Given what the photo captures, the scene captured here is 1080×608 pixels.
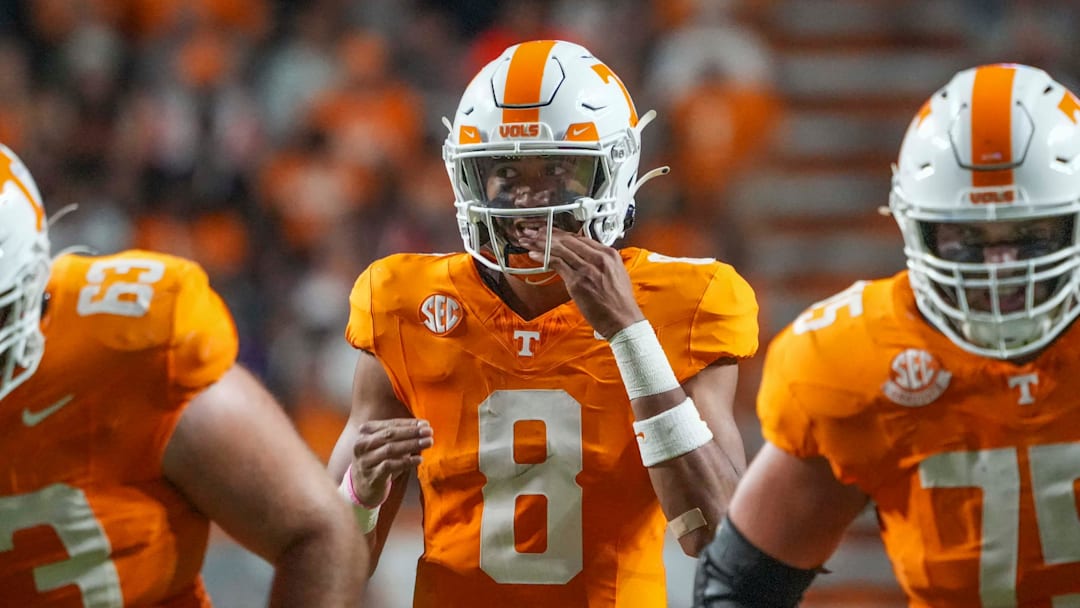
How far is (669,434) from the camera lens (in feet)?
7.30

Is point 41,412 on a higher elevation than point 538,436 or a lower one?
higher

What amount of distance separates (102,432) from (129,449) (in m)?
0.04

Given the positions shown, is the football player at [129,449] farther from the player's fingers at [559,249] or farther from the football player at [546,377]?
the player's fingers at [559,249]

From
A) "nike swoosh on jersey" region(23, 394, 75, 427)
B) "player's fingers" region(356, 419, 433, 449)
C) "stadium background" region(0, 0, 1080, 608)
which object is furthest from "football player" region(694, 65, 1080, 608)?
"stadium background" region(0, 0, 1080, 608)

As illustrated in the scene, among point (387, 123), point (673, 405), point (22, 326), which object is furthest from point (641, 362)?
point (387, 123)

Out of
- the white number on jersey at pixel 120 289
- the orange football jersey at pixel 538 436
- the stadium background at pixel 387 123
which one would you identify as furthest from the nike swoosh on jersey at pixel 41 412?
the stadium background at pixel 387 123

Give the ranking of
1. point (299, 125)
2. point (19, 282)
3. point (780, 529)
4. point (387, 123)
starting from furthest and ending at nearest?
point (299, 125)
point (387, 123)
point (780, 529)
point (19, 282)

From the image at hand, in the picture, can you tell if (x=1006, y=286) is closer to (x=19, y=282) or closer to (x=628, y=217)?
(x=628, y=217)

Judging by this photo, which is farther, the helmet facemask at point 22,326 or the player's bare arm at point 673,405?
the player's bare arm at point 673,405

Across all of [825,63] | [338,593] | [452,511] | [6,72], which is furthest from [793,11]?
[338,593]

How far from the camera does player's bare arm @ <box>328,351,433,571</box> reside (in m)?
2.28

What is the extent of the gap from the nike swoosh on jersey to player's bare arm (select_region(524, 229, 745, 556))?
0.75 meters

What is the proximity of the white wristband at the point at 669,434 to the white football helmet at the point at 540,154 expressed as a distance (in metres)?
0.30

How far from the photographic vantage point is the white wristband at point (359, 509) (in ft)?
7.89
